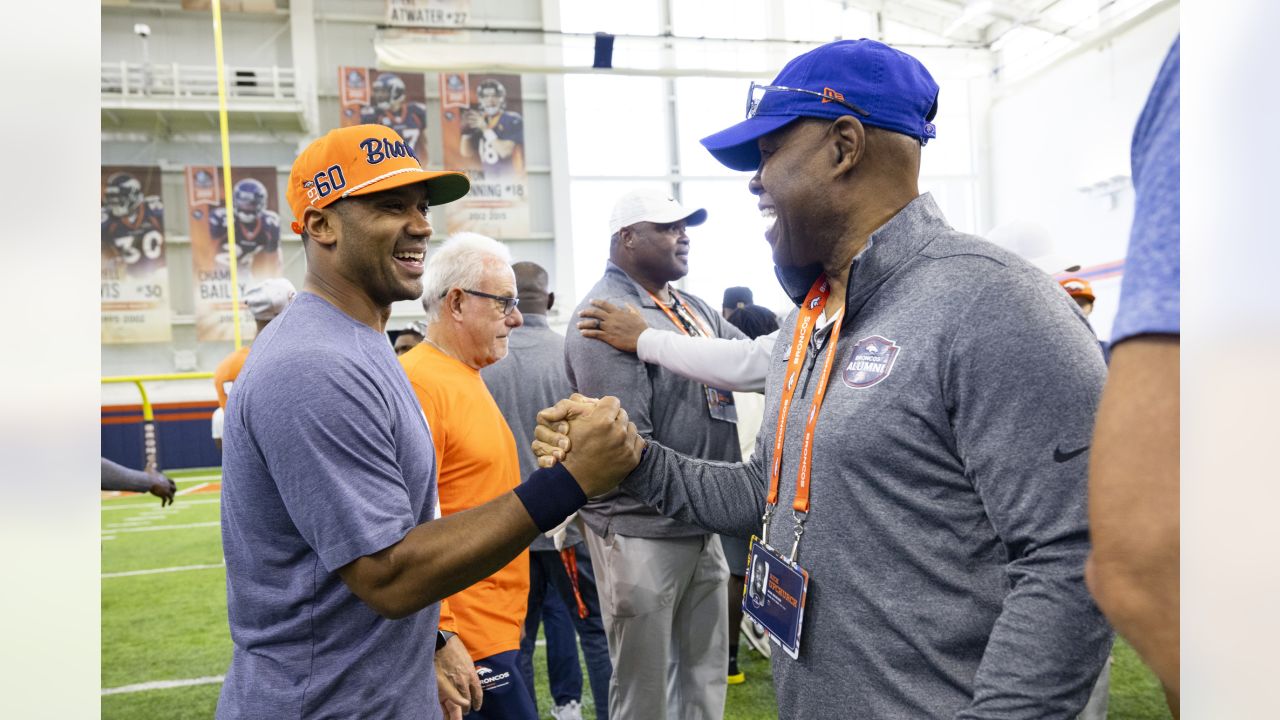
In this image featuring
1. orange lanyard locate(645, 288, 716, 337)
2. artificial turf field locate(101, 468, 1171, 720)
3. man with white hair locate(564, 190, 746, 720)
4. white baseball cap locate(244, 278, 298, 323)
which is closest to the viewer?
man with white hair locate(564, 190, 746, 720)

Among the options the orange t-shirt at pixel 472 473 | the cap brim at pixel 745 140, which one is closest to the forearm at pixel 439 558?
the cap brim at pixel 745 140

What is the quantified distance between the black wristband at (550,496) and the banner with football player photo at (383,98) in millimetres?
17462

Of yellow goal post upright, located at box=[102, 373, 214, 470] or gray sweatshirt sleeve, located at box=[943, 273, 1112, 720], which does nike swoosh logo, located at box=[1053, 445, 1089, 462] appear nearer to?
gray sweatshirt sleeve, located at box=[943, 273, 1112, 720]

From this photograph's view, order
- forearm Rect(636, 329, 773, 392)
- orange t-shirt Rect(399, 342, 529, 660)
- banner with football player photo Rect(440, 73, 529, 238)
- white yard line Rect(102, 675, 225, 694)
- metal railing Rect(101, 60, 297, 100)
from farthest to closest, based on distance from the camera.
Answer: banner with football player photo Rect(440, 73, 529, 238)
metal railing Rect(101, 60, 297, 100)
white yard line Rect(102, 675, 225, 694)
forearm Rect(636, 329, 773, 392)
orange t-shirt Rect(399, 342, 529, 660)

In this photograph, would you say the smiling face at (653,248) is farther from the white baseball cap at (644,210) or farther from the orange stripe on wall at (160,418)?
the orange stripe on wall at (160,418)

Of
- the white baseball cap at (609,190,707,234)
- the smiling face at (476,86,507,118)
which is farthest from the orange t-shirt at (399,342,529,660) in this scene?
the smiling face at (476,86,507,118)

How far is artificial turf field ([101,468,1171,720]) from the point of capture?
4.18 metres

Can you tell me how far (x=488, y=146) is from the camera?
18234mm

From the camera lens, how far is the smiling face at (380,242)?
1.84 metres

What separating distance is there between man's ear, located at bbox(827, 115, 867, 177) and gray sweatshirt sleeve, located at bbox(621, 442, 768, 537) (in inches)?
25.3

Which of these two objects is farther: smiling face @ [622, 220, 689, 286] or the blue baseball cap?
smiling face @ [622, 220, 689, 286]
